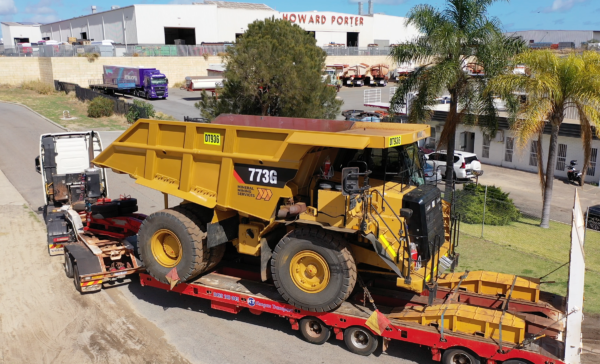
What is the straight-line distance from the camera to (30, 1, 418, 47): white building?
64.2 m

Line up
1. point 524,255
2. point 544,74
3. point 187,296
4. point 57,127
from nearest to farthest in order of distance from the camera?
1. point 187,296
2. point 524,255
3. point 544,74
4. point 57,127

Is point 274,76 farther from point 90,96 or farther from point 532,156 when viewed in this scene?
point 90,96

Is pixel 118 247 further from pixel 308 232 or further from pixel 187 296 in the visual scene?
pixel 308 232

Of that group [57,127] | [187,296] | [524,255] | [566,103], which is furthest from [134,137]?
[57,127]

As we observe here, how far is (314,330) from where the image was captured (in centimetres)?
879

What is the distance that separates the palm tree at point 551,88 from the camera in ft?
48.8

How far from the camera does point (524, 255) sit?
1304 cm

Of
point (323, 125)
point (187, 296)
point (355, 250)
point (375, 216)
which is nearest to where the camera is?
point (375, 216)

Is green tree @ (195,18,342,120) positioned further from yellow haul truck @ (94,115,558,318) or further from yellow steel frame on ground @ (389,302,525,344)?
yellow steel frame on ground @ (389,302,525,344)

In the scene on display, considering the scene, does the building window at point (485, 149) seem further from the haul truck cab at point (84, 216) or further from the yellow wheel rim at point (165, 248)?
the yellow wheel rim at point (165, 248)

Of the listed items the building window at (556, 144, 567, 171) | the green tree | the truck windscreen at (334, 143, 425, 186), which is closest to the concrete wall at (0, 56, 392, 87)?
the green tree

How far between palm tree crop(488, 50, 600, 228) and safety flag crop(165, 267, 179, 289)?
10.6m

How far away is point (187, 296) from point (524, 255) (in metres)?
8.37

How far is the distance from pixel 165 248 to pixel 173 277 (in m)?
0.74
